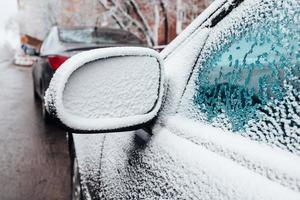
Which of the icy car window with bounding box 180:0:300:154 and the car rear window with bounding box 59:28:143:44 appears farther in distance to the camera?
the car rear window with bounding box 59:28:143:44

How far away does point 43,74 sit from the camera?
5.75m

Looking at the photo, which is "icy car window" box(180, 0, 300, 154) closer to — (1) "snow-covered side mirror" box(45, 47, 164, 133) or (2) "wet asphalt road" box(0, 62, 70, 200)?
(1) "snow-covered side mirror" box(45, 47, 164, 133)

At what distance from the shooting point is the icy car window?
0.90 m

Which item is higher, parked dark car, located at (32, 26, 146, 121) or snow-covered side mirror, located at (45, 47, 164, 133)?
snow-covered side mirror, located at (45, 47, 164, 133)

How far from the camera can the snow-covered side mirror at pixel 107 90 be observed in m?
1.16

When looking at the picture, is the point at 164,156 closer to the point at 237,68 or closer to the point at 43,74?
the point at 237,68

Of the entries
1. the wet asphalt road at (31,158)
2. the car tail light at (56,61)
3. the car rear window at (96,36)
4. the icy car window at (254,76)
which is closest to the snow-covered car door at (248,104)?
the icy car window at (254,76)

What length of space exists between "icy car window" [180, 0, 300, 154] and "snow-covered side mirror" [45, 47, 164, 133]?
14 centimetres

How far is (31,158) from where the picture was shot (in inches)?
169

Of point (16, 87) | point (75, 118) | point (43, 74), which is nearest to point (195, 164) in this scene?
point (75, 118)

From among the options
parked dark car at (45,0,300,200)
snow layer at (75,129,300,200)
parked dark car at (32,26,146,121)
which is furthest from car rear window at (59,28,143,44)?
parked dark car at (45,0,300,200)

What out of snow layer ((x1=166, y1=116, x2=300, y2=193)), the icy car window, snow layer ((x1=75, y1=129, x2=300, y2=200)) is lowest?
snow layer ((x1=75, y1=129, x2=300, y2=200))

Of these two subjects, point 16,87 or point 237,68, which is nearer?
point 237,68

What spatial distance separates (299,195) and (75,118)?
0.69m
